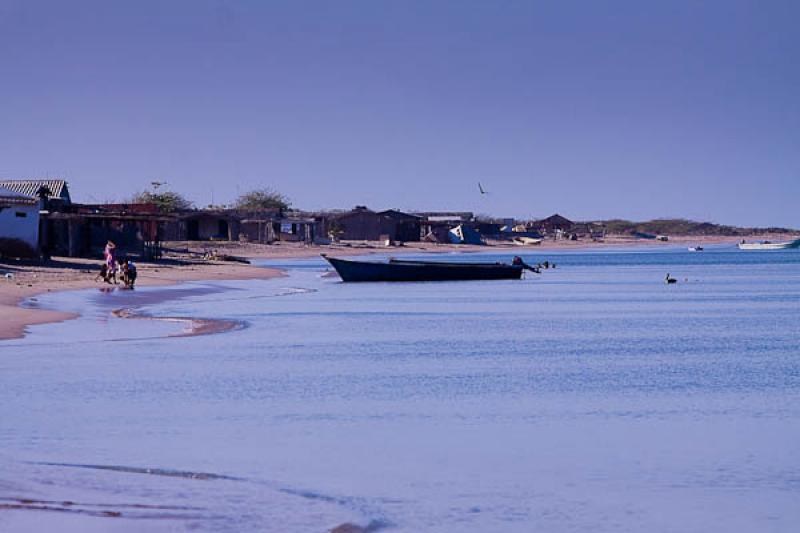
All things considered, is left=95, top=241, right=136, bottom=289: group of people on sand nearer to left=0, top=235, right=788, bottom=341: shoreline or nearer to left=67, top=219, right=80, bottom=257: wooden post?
left=0, top=235, right=788, bottom=341: shoreline

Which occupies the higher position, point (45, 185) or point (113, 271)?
point (45, 185)

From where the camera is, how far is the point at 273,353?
76.6 ft

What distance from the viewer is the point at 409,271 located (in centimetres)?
5412

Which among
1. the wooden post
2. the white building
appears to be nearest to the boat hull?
the wooden post

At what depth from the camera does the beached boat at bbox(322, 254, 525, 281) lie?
53.4 m

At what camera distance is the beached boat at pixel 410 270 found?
53375 millimetres

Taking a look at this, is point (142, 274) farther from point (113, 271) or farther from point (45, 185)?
point (45, 185)

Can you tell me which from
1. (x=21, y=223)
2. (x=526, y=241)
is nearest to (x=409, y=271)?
(x=21, y=223)

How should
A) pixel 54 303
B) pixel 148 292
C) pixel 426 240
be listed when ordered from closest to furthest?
pixel 54 303, pixel 148 292, pixel 426 240

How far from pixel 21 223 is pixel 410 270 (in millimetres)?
17216

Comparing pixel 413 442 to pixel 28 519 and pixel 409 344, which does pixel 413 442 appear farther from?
pixel 409 344

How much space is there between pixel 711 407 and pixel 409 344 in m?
9.81

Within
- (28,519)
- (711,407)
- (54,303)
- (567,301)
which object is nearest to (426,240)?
(567,301)

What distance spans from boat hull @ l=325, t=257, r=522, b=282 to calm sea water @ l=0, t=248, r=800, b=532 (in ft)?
70.5
